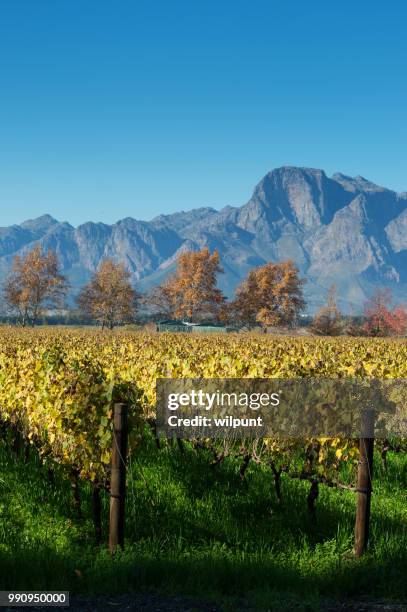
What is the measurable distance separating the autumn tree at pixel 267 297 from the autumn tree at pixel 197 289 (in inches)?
134

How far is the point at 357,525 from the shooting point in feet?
24.1

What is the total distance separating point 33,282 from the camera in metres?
105

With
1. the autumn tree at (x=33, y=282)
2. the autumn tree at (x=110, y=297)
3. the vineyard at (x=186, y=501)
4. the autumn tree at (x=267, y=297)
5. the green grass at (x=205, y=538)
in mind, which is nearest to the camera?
the green grass at (x=205, y=538)

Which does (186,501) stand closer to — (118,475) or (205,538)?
(205,538)

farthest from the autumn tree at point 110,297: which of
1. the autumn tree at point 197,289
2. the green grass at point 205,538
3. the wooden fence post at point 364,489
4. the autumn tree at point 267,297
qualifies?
the wooden fence post at point 364,489

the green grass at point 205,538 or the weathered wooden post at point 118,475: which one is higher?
the weathered wooden post at point 118,475

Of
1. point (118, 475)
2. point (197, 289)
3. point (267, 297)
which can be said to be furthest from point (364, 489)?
point (197, 289)

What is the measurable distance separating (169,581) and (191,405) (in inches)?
136

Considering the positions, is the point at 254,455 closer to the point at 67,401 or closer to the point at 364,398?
the point at 364,398

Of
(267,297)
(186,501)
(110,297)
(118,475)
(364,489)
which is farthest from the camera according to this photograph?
(110,297)

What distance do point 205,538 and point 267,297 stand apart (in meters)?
94.6

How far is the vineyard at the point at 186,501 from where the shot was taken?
22.2ft

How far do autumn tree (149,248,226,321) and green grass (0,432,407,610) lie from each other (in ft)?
299

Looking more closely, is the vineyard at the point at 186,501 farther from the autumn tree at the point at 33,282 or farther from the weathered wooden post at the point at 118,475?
the autumn tree at the point at 33,282
